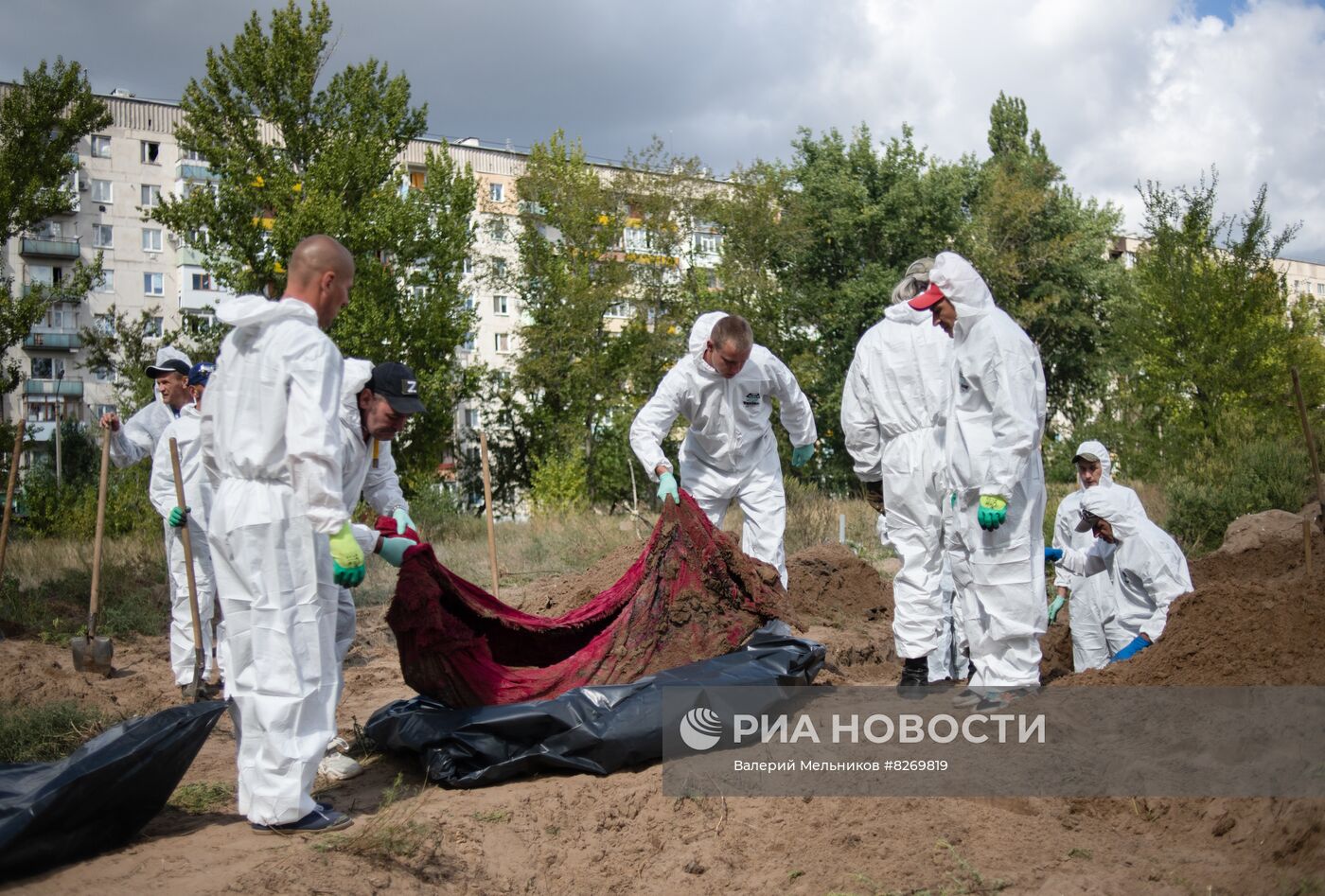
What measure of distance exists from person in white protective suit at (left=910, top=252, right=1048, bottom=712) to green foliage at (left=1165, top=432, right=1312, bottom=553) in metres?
9.65

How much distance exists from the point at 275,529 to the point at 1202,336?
701 inches

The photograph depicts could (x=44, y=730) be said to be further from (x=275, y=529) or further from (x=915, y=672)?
(x=915, y=672)

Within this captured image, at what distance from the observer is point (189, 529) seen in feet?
24.4

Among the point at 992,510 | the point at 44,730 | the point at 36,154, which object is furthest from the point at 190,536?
the point at 36,154

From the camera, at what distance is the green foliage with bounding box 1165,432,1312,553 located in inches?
549

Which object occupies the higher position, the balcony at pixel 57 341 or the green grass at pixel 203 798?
the balcony at pixel 57 341

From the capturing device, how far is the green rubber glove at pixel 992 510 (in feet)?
16.7

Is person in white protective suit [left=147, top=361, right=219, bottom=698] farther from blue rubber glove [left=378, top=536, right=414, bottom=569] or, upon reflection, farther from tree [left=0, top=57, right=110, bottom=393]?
tree [left=0, top=57, right=110, bottom=393]

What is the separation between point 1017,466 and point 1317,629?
1.89 metres

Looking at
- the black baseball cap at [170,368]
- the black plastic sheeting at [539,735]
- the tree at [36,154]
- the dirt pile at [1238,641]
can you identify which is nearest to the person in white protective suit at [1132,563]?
the dirt pile at [1238,641]

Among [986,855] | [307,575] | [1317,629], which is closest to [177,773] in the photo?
[307,575]

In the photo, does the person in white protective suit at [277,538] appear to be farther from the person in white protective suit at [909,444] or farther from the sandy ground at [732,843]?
the person in white protective suit at [909,444]

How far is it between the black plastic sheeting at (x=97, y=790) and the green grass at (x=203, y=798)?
48 centimetres

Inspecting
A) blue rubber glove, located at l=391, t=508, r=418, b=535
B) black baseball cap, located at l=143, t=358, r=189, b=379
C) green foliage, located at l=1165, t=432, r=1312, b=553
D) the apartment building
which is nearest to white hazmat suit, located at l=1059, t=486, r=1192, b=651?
blue rubber glove, located at l=391, t=508, r=418, b=535
